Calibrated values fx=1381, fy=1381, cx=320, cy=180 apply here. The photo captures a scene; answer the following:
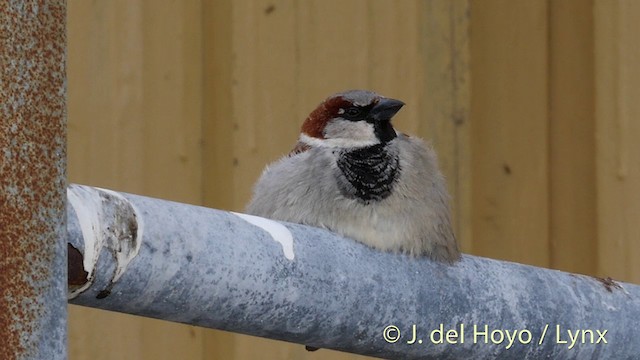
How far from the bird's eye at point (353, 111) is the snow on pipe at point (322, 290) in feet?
2.46

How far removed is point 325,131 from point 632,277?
0.60 metres

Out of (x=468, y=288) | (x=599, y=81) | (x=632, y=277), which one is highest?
(x=599, y=81)

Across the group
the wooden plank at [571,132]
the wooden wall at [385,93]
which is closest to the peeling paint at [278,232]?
the wooden wall at [385,93]

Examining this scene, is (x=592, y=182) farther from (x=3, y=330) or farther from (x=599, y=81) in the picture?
(x=3, y=330)

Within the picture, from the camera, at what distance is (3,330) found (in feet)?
2.67

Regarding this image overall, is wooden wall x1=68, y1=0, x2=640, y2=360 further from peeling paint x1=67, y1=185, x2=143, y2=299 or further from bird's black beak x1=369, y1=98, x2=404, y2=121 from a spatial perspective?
peeling paint x1=67, y1=185, x2=143, y2=299

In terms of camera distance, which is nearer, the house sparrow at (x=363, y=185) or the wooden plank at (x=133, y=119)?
the house sparrow at (x=363, y=185)

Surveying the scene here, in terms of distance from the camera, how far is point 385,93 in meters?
2.49

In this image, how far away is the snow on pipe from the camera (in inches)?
38.2

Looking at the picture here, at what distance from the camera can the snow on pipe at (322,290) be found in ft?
3.18

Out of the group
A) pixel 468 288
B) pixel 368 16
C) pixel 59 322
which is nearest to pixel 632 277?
pixel 368 16

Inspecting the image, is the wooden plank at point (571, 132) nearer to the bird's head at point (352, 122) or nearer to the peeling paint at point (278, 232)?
the bird's head at point (352, 122)

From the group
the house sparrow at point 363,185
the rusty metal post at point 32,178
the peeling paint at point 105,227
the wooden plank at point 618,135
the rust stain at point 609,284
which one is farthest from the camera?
the wooden plank at point 618,135

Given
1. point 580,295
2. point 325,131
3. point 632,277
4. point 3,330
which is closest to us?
point 3,330
